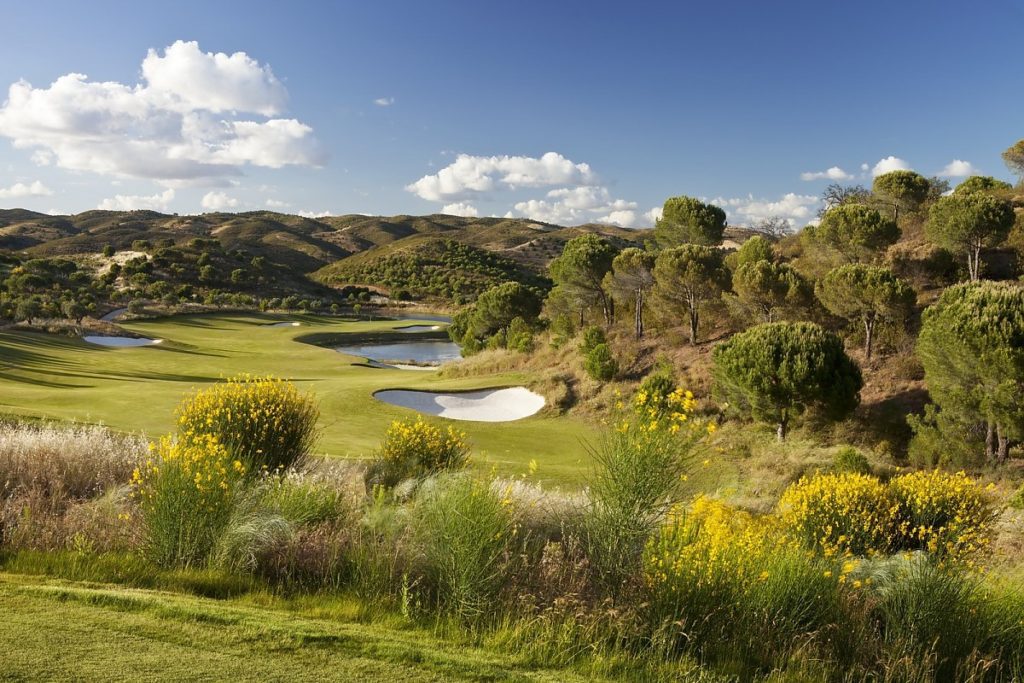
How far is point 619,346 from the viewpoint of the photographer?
38562mm

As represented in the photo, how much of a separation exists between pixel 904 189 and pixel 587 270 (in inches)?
913

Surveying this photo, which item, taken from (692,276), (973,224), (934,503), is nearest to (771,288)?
(692,276)

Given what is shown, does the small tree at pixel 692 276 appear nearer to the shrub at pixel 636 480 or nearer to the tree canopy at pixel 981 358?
the tree canopy at pixel 981 358

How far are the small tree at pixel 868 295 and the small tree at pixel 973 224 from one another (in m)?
5.03

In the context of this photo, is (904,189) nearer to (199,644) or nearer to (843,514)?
(843,514)

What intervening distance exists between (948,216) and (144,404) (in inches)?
1444

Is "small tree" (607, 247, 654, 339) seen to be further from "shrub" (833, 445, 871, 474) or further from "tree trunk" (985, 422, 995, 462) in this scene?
"shrub" (833, 445, 871, 474)

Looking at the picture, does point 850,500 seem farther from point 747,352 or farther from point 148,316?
point 148,316

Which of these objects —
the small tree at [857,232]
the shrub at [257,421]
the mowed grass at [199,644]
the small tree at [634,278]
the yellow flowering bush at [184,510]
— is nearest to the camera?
the mowed grass at [199,644]

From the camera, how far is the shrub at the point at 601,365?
32156 millimetres

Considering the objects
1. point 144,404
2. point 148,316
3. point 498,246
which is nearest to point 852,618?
point 144,404

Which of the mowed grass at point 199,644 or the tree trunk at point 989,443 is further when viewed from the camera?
the tree trunk at point 989,443

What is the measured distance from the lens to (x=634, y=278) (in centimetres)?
3925

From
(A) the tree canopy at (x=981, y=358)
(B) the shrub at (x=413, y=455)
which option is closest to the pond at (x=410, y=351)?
(A) the tree canopy at (x=981, y=358)
